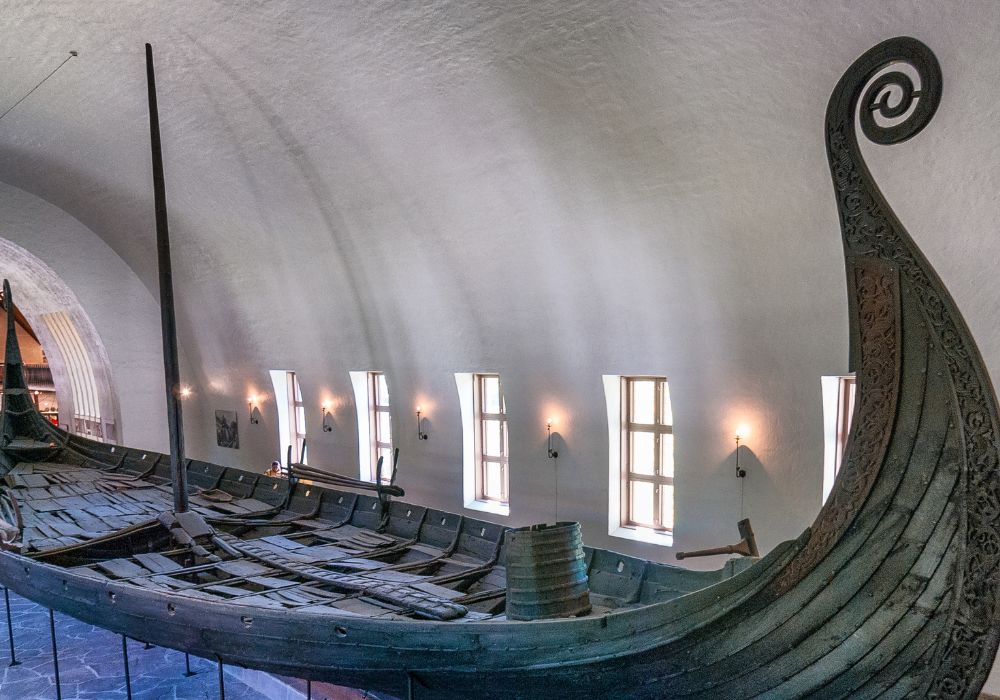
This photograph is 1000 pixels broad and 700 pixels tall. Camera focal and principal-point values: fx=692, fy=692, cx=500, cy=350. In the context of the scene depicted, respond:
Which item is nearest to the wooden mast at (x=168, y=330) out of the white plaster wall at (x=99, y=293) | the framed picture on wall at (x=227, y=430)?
the framed picture on wall at (x=227, y=430)

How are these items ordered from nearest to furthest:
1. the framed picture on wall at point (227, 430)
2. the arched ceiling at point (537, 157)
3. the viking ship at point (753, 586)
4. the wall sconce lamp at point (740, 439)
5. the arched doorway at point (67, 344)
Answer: the viking ship at point (753, 586) → the arched ceiling at point (537, 157) → the wall sconce lamp at point (740, 439) → the arched doorway at point (67, 344) → the framed picture on wall at point (227, 430)

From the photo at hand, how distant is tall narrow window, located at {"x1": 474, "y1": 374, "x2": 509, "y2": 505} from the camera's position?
10.7 metres

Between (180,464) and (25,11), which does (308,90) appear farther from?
(180,464)

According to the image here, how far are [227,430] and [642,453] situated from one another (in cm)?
1063

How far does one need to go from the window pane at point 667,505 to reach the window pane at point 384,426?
5.64 m

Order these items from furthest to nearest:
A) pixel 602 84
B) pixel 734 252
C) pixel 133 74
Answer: pixel 133 74
pixel 734 252
pixel 602 84

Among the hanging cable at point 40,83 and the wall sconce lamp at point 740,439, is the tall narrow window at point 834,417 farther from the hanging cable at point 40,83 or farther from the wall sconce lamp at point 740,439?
the hanging cable at point 40,83

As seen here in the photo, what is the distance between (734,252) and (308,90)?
5.12 metres

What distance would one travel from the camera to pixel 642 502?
8914 mm

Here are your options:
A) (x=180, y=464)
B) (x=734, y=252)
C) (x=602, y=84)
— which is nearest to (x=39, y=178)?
(x=180, y=464)

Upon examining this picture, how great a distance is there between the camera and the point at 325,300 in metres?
11.7

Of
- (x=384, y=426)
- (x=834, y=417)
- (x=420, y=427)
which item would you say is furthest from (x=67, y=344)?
(x=834, y=417)

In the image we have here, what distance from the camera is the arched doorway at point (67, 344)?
1518 cm

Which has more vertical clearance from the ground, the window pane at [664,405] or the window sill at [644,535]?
the window pane at [664,405]
